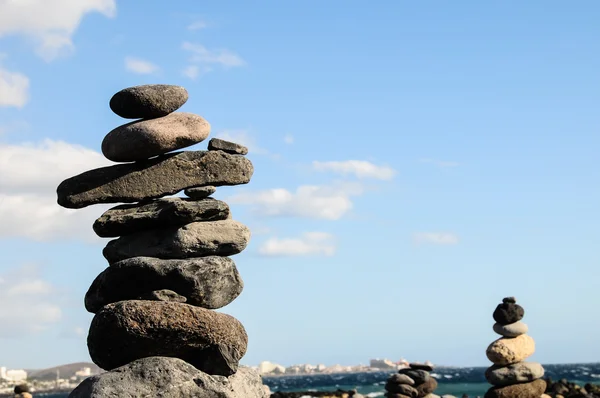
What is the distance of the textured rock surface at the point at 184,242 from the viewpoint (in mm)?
14273

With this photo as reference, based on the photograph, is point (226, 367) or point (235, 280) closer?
point (226, 367)

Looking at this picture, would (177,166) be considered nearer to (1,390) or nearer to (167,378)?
(167,378)

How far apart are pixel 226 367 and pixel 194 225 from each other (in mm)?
2212

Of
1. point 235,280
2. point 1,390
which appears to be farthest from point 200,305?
point 1,390

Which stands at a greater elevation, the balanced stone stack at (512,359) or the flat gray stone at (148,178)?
the flat gray stone at (148,178)

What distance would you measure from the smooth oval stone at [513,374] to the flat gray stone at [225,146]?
1125 cm

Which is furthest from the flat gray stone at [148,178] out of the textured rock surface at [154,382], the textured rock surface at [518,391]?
the textured rock surface at [518,391]

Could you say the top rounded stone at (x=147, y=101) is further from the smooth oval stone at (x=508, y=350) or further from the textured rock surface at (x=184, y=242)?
the smooth oval stone at (x=508, y=350)

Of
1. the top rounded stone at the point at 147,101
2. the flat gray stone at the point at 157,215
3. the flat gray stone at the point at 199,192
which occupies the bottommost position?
the flat gray stone at the point at 157,215

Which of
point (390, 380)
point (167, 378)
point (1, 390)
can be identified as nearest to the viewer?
point (167, 378)

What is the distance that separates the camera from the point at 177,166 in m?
14.8

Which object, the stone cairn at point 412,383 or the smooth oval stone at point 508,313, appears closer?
the smooth oval stone at point 508,313

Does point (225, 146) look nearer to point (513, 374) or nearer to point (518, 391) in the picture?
point (513, 374)

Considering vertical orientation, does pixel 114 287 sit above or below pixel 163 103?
below
